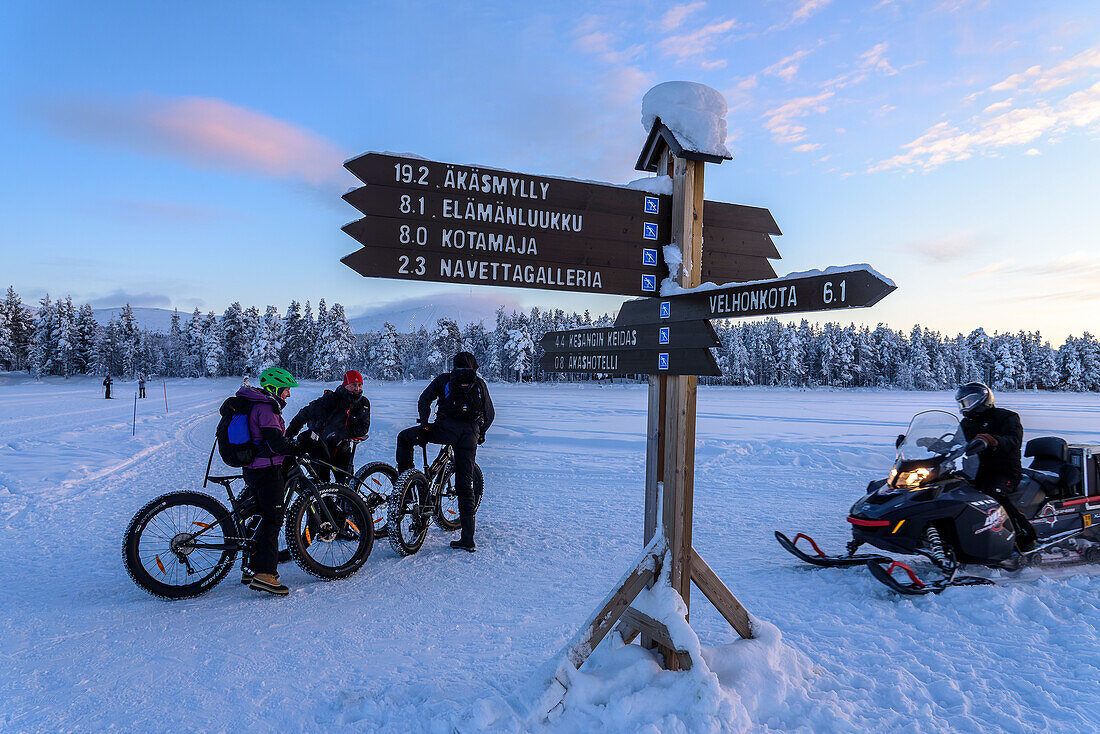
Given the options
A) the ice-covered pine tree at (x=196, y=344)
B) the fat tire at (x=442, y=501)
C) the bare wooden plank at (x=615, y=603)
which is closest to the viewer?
the bare wooden plank at (x=615, y=603)

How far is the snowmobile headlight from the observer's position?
18.3 feet

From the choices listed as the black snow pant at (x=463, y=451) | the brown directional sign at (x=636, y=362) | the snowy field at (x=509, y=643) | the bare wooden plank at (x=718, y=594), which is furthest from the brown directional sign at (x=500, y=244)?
the black snow pant at (x=463, y=451)

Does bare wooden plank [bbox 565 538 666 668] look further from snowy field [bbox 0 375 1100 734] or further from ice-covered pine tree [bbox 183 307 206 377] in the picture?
ice-covered pine tree [bbox 183 307 206 377]

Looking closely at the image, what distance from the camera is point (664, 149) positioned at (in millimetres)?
3750

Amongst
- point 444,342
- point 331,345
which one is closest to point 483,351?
point 444,342

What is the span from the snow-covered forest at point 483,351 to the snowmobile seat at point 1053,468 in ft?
243

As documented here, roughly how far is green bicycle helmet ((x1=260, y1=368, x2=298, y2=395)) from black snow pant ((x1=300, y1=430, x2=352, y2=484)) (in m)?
1.08

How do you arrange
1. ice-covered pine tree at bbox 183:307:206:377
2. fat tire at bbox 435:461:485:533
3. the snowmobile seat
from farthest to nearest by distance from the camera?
ice-covered pine tree at bbox 183:307:206:377, fat tire at bbox 435:461:485:533, the snowmobile seat

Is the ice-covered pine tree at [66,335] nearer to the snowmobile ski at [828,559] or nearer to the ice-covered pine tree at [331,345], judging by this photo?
the ice-covered pine tree at [331,345]

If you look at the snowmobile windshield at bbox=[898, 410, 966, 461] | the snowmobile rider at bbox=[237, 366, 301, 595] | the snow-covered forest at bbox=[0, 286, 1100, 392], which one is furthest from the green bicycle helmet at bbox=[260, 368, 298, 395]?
the snow-covered forest at bbox=[0, 286, 1100, 392]

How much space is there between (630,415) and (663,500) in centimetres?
2264

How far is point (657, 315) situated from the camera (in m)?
3.63

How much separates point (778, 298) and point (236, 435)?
4.44 m

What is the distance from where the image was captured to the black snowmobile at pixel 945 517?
214 inches
